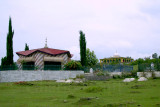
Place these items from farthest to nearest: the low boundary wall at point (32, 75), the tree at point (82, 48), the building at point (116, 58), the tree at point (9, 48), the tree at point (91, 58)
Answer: the building at point (116, 58)
the tree at point (91, 58)
the tree at point (82, 48)
the tree at point (9, 48)
the low boundary wall at point (32, 75)

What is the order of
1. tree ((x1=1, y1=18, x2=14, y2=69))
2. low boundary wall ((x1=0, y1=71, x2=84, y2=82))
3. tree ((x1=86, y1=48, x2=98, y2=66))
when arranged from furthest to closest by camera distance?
tree ((x1=86, y1=48, x2=98, y2=66))
tree ((x1=1, y1=18, x2=14, y2=69))
low boundary wall ((x1=0, y1=71, x2=84, y2=82))

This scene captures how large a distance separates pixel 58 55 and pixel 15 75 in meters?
13.4

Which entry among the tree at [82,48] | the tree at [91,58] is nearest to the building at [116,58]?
the tree at [91,58]

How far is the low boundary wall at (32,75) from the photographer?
20500 millimetres

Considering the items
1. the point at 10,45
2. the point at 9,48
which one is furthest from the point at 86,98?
the point at 10,45

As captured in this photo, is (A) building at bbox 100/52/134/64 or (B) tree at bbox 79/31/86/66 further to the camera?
(A) building at bbox 100/52/134/64

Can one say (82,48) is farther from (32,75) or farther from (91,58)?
(91,58)

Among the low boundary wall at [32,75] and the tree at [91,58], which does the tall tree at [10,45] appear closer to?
the low boundary wall at [32,75]

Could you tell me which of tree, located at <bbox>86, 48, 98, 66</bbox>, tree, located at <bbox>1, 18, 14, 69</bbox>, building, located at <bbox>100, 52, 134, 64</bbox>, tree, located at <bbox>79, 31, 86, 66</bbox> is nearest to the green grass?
tree, located at <bbox>1, 18, 14, 69</bbox>

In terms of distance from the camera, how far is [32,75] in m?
21.8

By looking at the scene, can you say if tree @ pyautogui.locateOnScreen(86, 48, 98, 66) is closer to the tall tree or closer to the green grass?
the tall tree

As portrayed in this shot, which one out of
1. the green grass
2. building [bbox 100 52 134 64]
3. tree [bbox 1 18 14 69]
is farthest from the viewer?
building [bbox 100 52 134 64]

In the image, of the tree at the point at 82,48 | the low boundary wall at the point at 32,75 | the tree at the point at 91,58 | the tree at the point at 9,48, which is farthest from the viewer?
the tree at the point at 91,58

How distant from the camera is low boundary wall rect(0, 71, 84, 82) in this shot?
67.3ft
